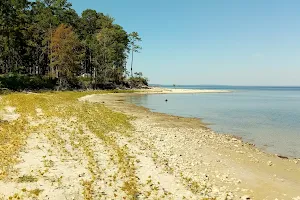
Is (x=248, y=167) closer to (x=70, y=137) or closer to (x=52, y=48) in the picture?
(x=70, y=137)

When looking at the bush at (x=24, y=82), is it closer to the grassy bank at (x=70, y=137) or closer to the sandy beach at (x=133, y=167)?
the grassy bank at (x=70, y=137)

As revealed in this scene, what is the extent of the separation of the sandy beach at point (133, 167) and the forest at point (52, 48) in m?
41.3

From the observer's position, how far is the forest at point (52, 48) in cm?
6075

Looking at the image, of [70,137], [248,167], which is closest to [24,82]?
[70,137]

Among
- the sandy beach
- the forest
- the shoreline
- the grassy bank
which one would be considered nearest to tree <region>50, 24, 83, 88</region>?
the forest

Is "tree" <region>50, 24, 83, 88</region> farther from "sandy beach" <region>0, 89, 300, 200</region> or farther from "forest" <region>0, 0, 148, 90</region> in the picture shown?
"sandy beach" <region>0, 89, 300, 200</region>

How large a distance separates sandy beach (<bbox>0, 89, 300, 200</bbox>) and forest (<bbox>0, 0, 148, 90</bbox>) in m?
41.3

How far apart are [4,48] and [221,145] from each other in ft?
218

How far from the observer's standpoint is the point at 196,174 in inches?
461

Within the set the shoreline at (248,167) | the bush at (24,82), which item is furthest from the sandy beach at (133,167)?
the bush at (24,82)

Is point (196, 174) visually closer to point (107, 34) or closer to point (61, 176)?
point (61, 176)

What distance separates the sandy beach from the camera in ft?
31.5

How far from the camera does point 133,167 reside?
39.7 feet

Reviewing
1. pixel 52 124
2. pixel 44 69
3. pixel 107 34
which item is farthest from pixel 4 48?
pixel 52 124
